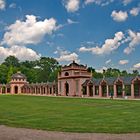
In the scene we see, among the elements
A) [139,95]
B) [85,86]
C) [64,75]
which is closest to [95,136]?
[139,95]

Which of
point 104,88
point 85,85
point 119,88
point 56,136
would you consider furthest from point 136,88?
point 56,136

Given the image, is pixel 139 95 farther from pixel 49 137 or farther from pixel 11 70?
pixel 11 70

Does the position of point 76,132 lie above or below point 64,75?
below

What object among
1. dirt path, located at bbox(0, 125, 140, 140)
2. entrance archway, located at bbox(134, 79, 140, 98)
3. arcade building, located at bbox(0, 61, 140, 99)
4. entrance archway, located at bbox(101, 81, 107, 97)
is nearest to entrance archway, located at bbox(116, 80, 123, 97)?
arcade building, located at bbox(0, 61, 140, 99)

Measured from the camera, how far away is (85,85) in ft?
258

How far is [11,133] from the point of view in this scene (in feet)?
48.1

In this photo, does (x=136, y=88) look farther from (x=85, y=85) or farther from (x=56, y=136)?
(x=56, y=136)

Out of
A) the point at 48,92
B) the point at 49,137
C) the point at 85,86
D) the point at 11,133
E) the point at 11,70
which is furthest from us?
the point at 11,70

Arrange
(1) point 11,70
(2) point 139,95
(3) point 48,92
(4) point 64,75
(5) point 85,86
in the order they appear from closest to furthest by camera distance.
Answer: (2) point 139,95 < (5) point 85,86 < (4) point 64,75 < (3) point 48,92 < (1) point 11,70

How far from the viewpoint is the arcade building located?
214ft

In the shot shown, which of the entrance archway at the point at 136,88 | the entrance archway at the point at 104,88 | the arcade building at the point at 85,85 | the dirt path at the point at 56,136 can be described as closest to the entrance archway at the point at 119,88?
the arcade building at the point at 85,85

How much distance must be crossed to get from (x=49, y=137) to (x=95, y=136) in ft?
6.93

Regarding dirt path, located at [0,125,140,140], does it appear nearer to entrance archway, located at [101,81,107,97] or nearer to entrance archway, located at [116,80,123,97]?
entrance archway, located at [116,80,123,97]

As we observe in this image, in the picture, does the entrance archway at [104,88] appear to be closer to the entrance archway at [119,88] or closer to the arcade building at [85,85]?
the arcade building at [85,85]
